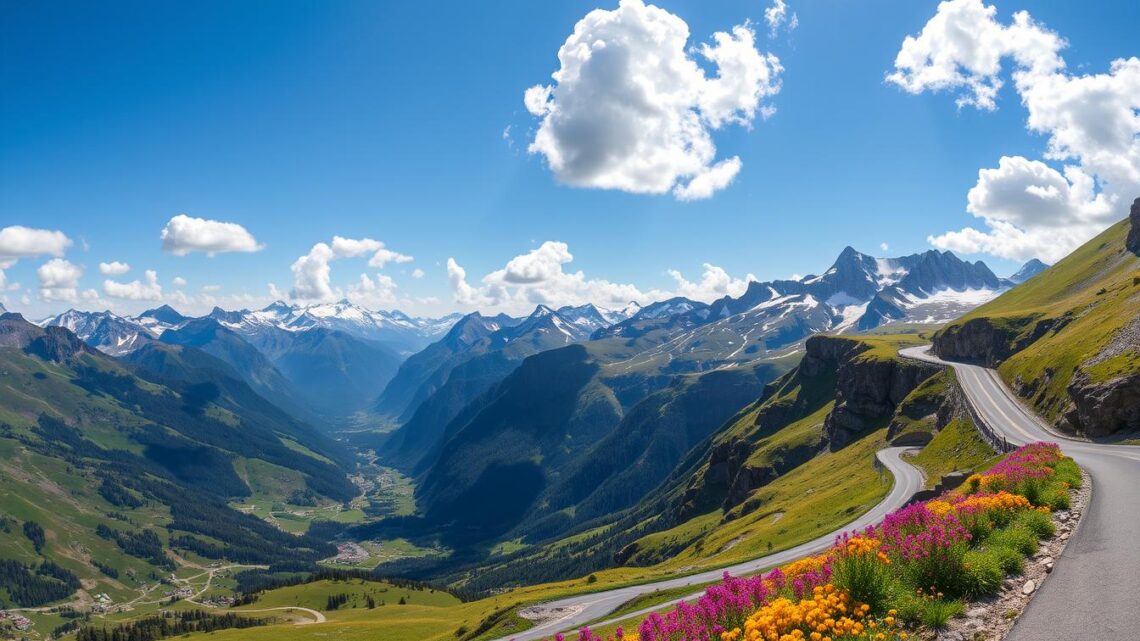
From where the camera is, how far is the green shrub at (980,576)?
567 inches

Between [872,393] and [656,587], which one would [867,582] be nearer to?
[656,587]

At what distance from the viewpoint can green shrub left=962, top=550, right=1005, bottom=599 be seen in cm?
1439

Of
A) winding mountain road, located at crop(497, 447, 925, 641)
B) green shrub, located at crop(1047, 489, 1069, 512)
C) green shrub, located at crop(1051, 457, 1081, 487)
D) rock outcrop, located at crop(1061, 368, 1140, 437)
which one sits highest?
green shrub, located at crop(1047, 489, 1069, 512)

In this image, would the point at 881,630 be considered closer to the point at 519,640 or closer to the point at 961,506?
the point at 961,506

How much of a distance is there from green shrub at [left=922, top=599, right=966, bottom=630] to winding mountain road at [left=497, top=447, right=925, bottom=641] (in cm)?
3935

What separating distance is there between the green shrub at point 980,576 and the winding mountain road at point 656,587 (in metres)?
38.4

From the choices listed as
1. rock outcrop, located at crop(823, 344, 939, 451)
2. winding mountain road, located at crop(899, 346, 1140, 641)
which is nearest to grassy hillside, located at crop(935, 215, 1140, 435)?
rock outcrop, located at crop(823, 344, 939, 451)

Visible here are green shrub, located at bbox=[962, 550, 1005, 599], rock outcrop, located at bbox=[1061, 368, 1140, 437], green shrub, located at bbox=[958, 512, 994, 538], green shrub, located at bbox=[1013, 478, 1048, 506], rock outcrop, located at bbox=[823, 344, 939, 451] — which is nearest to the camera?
green shrub, located at bbox=[962, 550, 1005, 599]

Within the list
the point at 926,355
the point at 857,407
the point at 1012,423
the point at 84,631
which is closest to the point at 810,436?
the point at 857,407

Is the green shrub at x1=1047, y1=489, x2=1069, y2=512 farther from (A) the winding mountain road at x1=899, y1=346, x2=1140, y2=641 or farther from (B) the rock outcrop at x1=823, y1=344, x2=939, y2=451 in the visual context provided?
(B) the rock outcrop at x1=823, y1=344, x2=939, y2=451

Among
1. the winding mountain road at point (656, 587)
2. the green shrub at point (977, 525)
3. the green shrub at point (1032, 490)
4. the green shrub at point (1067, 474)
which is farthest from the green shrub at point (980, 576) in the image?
the winding mountain road at point (656, 587)

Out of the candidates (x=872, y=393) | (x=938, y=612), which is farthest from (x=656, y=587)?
(x=872, y=393)

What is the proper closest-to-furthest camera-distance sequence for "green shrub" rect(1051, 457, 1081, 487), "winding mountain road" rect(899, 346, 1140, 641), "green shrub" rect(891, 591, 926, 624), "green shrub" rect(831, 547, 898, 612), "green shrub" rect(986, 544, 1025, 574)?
"winding mountain road" rect(899, 346, 1140, 641)
"green shrub" rect(891, 591, 926, 624)
"green shrub" rect(831, 547, 898, 612)
"green shrub" rect(986, 544, 1025, 574)
"green shrub" rect(1051, 457, 1081, 487)

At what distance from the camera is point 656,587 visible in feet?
212
